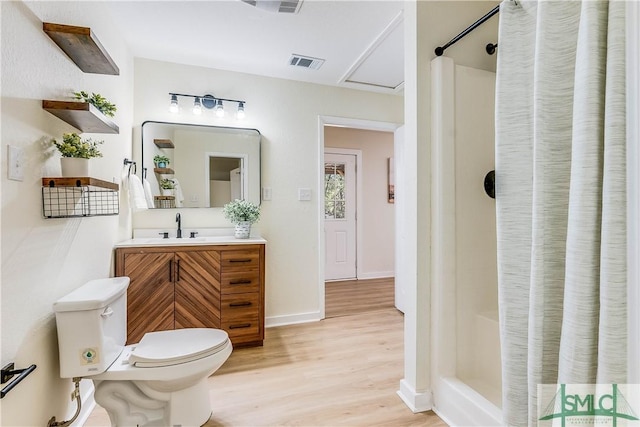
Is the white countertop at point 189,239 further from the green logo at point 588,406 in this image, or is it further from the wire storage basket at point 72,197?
the green logo at point 588,406

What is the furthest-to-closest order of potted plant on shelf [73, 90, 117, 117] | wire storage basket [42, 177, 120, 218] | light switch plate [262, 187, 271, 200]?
light switch plate [262, 187, 271, 200]
potted plant on shelf [73, 90, 117, 117]
wire storage basket [42, 177, 120, 218]

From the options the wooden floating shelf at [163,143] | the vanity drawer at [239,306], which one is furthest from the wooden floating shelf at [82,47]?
the vanity drawer at [239,306]

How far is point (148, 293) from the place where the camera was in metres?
2.16

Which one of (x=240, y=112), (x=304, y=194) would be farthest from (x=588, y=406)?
(x=240, y=112)

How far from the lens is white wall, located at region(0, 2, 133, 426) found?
1.05m

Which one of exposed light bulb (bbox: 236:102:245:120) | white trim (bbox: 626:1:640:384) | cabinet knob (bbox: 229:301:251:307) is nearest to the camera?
white trim (bbox: 626:1:640:384)

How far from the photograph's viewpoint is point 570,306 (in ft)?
2.74

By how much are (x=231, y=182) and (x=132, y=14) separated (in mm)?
1385

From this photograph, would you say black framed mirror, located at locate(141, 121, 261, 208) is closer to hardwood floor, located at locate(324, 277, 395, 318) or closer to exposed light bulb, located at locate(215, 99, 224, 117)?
exposed light bulb, located at locate(215, 99, 224, 117)

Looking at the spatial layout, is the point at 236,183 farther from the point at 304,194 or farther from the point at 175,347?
the point at 175,347

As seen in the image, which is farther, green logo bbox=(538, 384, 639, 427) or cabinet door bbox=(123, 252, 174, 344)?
cabinet door bbox=(123, 252, 174, 344)

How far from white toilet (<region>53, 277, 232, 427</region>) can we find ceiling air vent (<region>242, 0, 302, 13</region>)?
1.84m

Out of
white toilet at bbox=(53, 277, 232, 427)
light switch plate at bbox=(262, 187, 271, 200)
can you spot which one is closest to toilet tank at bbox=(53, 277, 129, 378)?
white toilet at bbox=(53, 277, 232, 427)

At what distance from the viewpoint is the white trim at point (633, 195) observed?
715mm
